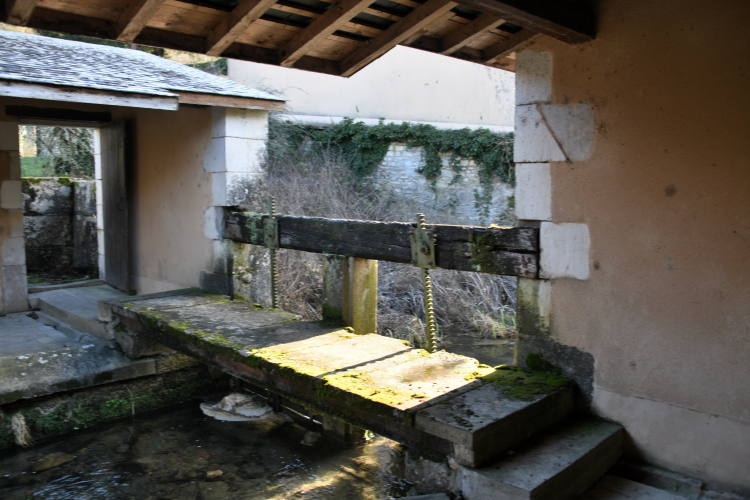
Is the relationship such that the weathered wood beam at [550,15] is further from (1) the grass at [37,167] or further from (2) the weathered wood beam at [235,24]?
(1) the grass at [37,167]

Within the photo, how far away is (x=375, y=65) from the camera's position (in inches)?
506

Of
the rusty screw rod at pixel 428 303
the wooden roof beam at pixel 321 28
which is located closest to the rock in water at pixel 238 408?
the rusty screw rod at pixel 428 303

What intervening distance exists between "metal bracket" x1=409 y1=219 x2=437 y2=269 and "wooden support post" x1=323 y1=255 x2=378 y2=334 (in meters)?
0.55

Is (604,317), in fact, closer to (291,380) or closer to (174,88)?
(291,380)

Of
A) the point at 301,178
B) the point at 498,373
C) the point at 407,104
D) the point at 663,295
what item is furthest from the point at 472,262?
the point at 407,104

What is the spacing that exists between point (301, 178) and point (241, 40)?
7298 mm

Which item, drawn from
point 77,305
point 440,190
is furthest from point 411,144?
point 77,305

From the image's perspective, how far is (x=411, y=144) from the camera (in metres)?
12.3

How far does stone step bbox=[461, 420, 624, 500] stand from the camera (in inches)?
90.5

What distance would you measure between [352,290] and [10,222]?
4.66 meters

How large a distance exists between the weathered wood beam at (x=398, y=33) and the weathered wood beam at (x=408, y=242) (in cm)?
104

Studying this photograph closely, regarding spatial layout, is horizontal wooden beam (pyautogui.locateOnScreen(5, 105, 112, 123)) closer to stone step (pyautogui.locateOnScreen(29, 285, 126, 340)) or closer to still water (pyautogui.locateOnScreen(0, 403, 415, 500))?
stone step (pyautogui.locateOnScreen(29, 285, 126, 340))

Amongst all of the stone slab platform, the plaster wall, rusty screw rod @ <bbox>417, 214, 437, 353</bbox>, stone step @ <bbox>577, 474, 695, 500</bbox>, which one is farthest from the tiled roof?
the plaster wall

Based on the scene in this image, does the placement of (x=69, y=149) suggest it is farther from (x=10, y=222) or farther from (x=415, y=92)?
(x=415, y=92)
